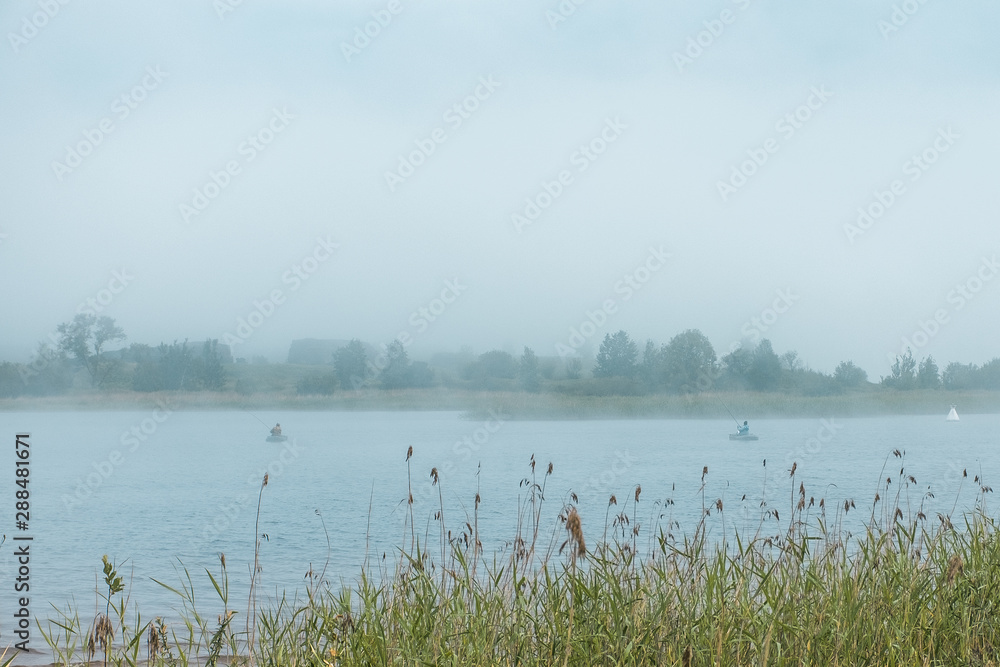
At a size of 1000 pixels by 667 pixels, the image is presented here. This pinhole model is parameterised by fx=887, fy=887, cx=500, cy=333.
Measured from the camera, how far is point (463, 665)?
3.47 metres

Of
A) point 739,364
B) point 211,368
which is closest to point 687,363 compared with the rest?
point 739,364

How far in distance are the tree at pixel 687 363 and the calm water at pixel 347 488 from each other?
19.2 meters

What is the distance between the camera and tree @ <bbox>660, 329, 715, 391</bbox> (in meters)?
66.4

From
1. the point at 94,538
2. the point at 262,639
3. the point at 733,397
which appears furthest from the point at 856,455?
the point at 733,397

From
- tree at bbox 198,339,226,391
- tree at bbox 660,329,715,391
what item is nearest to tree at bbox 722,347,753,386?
tree at bbox 660,329,715,391

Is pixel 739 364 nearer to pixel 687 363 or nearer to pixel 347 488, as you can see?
pixel 687 363

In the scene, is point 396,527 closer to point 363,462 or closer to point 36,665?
point 36,665

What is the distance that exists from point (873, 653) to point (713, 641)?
682 mm

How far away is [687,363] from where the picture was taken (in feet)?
220

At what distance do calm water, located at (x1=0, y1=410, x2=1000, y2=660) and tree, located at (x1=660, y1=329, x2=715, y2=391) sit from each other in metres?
19.2

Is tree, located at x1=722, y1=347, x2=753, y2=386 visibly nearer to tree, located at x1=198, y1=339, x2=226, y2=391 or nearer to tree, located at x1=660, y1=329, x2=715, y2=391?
tree, located at x1=660, y1=329, x2=715, y2=391

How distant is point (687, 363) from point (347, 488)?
4774 cm

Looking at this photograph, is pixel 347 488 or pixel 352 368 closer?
pixel 347 488

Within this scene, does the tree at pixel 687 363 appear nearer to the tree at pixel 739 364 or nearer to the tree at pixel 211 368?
the tree at pixel 739 364
